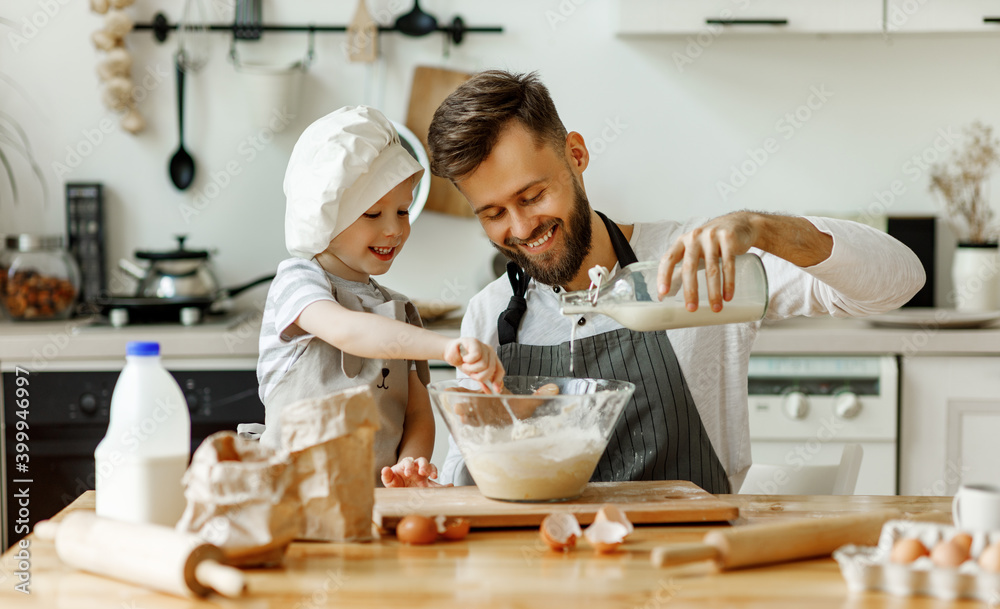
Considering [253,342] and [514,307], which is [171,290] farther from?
[514,307]

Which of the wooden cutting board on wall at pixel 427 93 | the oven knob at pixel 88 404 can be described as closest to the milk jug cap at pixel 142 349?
the oven knob at pixel 88 404

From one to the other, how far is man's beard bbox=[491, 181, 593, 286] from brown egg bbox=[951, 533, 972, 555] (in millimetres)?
899

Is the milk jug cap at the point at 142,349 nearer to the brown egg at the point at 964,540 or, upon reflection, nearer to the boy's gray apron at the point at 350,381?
the boy's gray apron at the point at 350,381

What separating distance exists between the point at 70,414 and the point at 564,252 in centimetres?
155

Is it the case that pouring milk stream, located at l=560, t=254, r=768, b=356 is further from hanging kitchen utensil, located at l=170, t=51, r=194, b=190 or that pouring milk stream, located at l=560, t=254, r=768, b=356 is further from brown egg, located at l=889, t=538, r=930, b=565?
hanging kitchen utensil, located at l=170, t=51, r=194, b=190

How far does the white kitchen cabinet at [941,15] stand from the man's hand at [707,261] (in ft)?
6.31

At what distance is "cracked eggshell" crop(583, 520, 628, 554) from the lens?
37.3 inches

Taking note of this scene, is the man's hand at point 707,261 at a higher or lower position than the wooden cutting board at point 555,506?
higher

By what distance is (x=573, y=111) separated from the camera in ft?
9.96

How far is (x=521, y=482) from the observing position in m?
1.11

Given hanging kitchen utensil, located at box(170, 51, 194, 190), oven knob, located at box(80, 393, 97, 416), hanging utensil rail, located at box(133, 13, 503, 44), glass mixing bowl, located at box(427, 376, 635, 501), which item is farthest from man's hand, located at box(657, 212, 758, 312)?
hanging kitchen utensil, located at box(170, 51, 194, 190)

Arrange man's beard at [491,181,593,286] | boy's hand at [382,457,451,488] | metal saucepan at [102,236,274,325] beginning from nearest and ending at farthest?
1. boy's hand at [382,457,451,488]
2. man's beard at [491,181,593,286]
3. metal saucepan at [102,236,274,325]

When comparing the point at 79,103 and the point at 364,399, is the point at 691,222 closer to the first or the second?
the point at 364,399

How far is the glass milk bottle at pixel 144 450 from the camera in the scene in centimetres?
96
